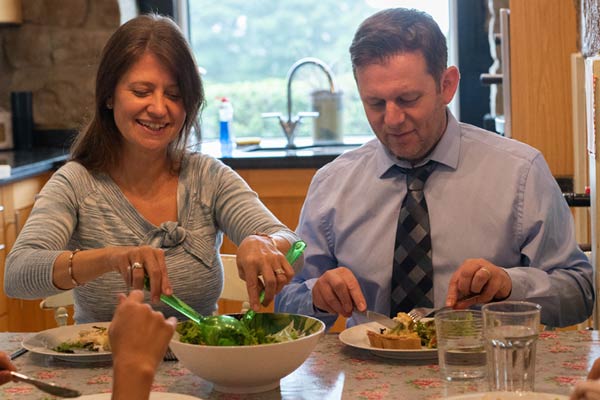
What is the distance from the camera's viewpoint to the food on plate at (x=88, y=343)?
1613 mm

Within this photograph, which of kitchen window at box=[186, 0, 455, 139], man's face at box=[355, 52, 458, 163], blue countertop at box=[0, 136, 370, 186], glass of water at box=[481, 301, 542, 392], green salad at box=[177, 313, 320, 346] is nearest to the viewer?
glass of water at box=[481, 301, 542, 392]

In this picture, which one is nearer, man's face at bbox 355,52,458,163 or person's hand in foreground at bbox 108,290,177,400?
person's hand in foreground at bbox 108,290,177,400

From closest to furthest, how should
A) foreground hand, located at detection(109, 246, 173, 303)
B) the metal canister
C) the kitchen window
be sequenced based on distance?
foreground hand, located at detection(109, 246, 173, 303) < the metal canister < the kitchen window

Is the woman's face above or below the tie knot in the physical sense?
above

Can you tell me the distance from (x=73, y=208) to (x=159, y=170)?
0.21m

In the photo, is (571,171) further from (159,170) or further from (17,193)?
(17,193)

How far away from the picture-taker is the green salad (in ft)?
4.68

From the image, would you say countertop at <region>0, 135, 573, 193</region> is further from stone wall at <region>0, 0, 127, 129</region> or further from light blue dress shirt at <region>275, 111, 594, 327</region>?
light blue dress shirt at <region>275, 111, 594, 327</region>

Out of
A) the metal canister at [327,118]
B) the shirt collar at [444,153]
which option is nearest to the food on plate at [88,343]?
the shirt collar at [444,153]

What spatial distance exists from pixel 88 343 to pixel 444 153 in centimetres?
82

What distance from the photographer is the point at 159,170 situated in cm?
212

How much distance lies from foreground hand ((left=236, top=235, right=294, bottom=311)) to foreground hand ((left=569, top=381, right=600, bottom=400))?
0.66 m

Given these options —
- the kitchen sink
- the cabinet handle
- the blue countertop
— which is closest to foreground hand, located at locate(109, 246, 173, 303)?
the blue countertop

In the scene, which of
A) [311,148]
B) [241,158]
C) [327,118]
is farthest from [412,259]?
[327,118]
